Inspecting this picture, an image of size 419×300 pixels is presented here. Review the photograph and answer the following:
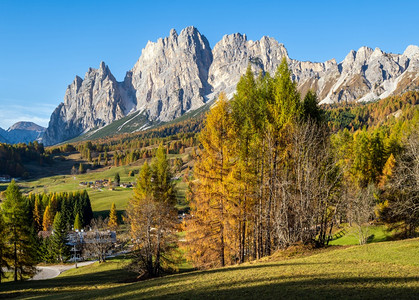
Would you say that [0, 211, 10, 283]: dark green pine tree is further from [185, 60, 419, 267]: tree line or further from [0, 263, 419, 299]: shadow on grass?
[0, 263, 419, 299]: shadow on grass

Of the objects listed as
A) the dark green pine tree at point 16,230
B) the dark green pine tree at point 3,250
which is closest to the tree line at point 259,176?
the dark green pine tree at point 16,230

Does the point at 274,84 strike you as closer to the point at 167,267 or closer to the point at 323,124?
the point at 323,124

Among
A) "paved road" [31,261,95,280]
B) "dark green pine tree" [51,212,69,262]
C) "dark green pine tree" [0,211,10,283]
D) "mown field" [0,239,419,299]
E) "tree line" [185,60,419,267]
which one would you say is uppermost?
"tree line" [185,60,419,267]

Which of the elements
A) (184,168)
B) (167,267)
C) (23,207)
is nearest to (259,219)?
(167,267)

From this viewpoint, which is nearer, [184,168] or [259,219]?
[259,219]

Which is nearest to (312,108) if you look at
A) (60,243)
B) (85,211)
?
(60,243)

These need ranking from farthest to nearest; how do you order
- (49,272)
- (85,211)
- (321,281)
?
(85,211), (49,272), (321,281)

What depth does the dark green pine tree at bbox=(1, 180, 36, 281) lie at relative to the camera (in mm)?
34688

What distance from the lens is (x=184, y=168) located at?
187 m

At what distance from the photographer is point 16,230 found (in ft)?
115

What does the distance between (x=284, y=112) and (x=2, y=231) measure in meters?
35.0

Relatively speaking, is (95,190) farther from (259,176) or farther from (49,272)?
(259,176)

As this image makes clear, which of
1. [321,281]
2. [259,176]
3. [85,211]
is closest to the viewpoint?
Result: [321,281]

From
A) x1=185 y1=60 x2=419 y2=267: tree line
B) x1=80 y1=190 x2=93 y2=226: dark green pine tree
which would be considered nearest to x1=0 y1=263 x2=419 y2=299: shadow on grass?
x1=185 y1=60 x2=419 y2=267: tree line
